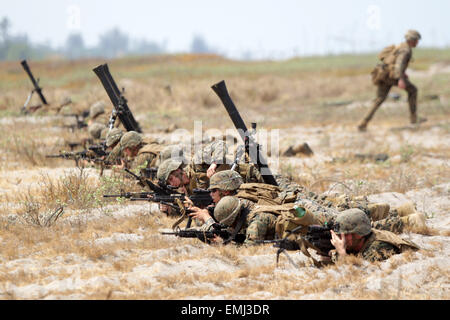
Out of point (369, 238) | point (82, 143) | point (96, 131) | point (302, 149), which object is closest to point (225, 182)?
point (369, 238)

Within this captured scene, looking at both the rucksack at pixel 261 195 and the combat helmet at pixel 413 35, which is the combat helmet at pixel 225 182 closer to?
the rucksack at pixel 261 195

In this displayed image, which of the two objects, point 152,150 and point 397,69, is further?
point 397,69

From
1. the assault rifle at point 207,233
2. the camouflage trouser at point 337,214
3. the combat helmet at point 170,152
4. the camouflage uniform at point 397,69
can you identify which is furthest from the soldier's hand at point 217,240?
the camouflage uniform at point 397,69

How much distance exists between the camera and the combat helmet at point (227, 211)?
4.81 meters

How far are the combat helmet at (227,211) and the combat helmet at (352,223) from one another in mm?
955

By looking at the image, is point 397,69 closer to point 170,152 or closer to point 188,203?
point 170,152

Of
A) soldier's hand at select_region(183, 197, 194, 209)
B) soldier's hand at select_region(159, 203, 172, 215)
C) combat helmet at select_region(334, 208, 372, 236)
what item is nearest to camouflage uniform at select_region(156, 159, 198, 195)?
soldier's hand at select_region(159, 203, 172, 215)

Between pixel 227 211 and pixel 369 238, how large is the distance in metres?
1.33

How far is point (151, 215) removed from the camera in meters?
6.33

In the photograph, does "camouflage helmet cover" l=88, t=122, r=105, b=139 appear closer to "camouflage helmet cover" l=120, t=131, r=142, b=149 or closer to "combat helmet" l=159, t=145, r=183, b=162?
"camouflage helmet cover" l=120, t=131, r=142, b=149

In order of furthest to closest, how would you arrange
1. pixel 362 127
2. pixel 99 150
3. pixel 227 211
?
1. pixel 362 127
2. pixel 99 150
3. pixel 227 211

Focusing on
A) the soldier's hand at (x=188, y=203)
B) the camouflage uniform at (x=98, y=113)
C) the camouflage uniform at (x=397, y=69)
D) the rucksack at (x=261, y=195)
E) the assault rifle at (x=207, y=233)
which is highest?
the camouflage uniform at (x=397, y=69)

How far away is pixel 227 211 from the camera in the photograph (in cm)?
481
